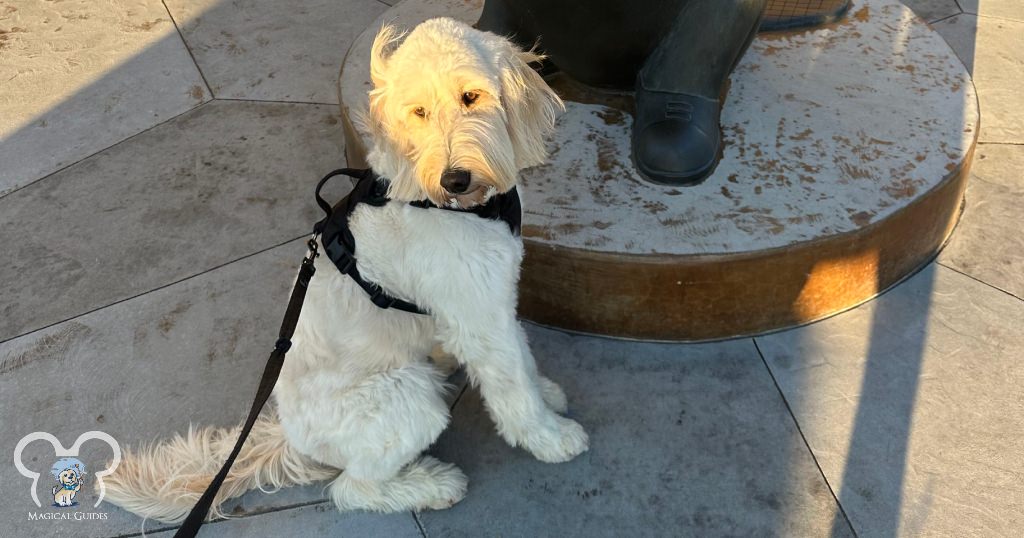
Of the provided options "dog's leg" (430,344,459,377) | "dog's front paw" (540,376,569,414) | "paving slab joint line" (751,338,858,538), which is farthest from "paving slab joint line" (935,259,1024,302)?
"dog's leg" (430,344,459,377)

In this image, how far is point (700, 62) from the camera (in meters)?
3.11

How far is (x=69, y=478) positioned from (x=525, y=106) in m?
2.24

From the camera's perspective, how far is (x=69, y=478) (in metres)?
2.61

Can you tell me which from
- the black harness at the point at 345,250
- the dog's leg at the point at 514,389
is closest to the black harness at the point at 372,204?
the black harness at the point at 345,250

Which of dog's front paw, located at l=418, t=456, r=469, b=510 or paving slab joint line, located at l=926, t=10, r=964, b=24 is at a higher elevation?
paving slab joint line, located at l=926, t=10, r=964, b=24

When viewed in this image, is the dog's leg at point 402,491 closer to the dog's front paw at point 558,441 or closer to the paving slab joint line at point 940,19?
the dog's front paw at point 558,441

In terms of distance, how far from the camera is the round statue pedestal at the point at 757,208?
2.83 meters

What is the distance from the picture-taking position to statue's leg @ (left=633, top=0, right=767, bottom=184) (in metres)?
3.05

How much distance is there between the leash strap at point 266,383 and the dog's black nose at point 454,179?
0.58 metres

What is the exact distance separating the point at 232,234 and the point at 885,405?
3214mm

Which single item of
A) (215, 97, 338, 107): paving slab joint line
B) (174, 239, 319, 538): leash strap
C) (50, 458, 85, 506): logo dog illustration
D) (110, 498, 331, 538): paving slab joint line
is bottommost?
(110, 498, 331, 538): paving slab joint line

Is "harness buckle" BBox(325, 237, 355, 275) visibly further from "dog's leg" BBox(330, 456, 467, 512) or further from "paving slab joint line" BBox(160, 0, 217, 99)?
"paving slab joint line" BBox(160, 0, 217, 99)

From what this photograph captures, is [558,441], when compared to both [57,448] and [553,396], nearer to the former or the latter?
[553,396]

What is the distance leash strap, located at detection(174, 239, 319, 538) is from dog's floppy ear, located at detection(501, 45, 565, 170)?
0.73 meters
